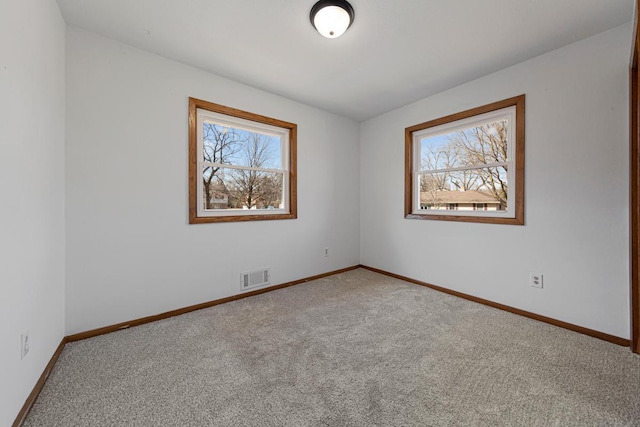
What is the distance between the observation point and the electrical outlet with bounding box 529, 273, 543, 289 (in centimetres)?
235

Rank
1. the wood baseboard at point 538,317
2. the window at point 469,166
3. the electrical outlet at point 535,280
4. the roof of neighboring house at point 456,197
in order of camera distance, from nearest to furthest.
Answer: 1. the wood baseboard at point 538,317
2. the electrical outlet at point 535,280
3. the window at point 469,166
4. the roof of neighboring house at point 456,197

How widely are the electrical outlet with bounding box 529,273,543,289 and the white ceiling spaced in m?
2.01

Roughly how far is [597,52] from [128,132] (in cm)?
391

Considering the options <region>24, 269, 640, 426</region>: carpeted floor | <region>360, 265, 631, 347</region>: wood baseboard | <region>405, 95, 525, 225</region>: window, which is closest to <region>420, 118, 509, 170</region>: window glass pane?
<region>405, 95, 525, 225</region>: window

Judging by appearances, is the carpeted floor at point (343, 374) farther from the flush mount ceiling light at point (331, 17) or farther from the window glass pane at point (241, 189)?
the flush mount ceiling light at point (331, 17)

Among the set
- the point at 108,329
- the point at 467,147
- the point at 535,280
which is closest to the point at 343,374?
the point at 108,329

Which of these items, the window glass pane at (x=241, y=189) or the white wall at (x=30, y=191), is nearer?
the white wall at (x=30, y=191)

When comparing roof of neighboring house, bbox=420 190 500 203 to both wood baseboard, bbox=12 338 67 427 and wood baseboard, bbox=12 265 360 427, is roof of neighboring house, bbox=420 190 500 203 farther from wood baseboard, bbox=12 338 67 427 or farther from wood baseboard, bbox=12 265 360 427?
wood baseboard, bbox=12 338 67 427

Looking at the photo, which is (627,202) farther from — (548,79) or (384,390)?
(384,390)

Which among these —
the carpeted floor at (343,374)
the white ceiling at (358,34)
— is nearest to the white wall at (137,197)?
the white ceiling at (358,34)

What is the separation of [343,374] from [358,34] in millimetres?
2478

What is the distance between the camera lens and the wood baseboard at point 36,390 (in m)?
1.22

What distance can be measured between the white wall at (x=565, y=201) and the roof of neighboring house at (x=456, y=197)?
1.06ft

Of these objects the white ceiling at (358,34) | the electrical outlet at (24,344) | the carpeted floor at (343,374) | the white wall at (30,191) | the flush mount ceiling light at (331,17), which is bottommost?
the carpeted floor at (343,374)
